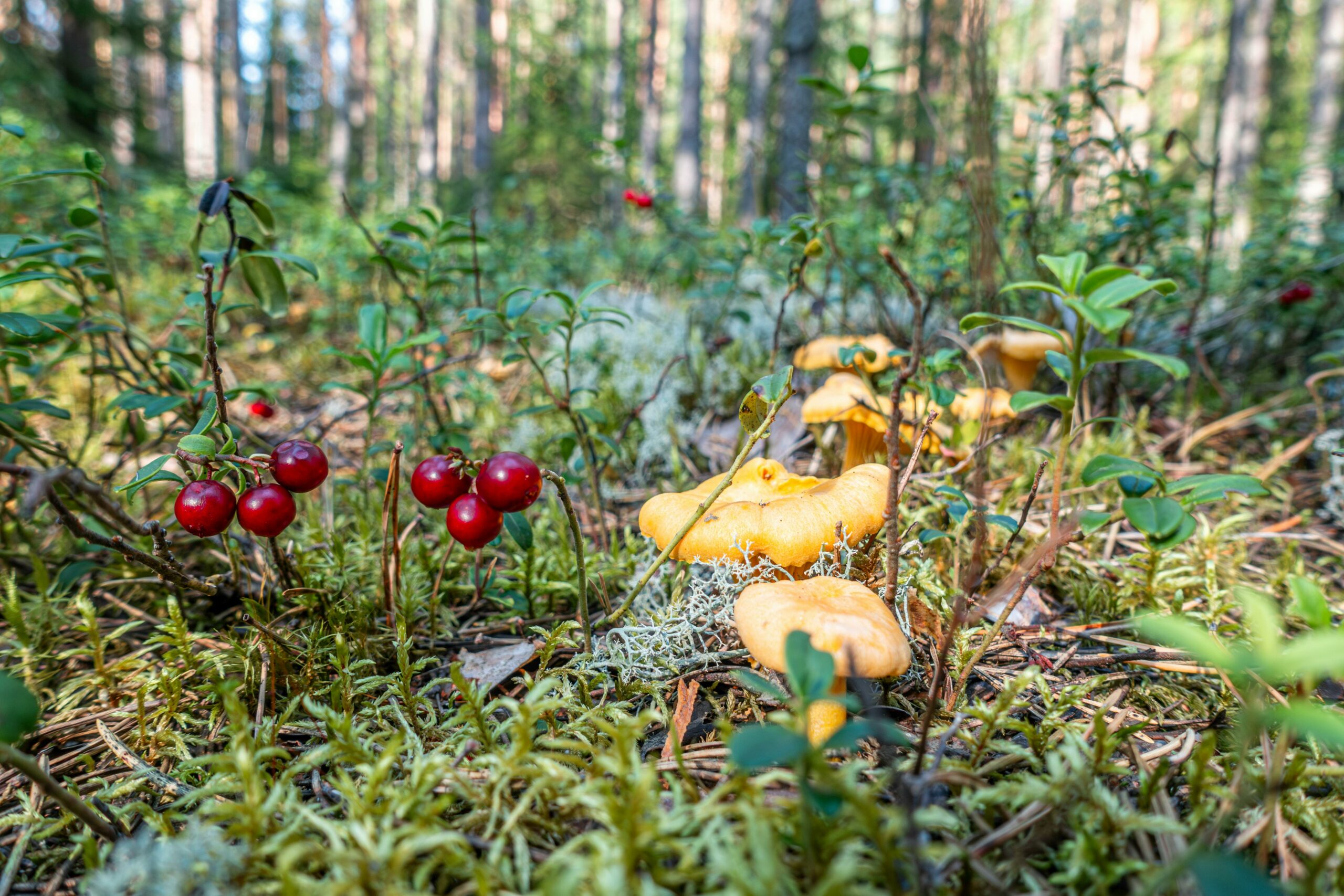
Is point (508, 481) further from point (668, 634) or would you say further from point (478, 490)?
point (668, 634)

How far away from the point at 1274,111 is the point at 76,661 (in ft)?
72.5

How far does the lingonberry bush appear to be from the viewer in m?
1.04

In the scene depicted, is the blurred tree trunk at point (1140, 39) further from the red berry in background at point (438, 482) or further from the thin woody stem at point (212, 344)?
the thin woody stem at point (212, 344)

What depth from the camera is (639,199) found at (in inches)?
137

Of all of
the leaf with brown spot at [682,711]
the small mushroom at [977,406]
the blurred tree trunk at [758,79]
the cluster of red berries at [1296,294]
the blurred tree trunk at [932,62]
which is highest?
the blurred tree trunk at [758,79]

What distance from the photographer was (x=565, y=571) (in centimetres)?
212

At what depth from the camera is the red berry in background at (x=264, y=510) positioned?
1304mm

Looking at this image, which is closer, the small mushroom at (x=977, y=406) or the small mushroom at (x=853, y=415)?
the small mushroom at (x=853, y=415)

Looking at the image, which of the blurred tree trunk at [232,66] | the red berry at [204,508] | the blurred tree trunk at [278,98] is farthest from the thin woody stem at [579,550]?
the blurred tree trunk at [278,98]

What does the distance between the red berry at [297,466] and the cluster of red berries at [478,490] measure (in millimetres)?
193

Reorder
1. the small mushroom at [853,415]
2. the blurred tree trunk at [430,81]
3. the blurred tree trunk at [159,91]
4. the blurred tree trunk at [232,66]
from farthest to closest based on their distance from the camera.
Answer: the blurred tree trunk at [159,91], the blurred tree trunk at [430,81], the blurred tree trunk at [232,66], the small mushroom at [853,415]

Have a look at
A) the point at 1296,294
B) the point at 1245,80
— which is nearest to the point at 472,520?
the point at 1296,294

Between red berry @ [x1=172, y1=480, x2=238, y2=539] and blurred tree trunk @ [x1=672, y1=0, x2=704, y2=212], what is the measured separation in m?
10.4

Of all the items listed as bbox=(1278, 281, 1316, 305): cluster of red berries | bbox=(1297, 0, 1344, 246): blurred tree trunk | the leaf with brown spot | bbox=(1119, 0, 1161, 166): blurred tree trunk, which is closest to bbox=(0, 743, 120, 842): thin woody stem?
the leaf with brown spot
